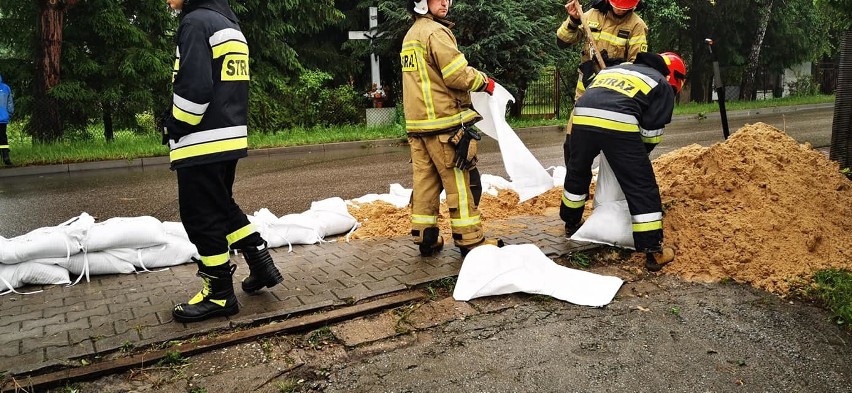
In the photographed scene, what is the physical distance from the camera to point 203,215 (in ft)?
11.6

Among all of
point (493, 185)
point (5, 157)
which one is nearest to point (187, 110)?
point (493, 185)

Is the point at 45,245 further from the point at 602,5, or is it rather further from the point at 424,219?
the point at 602,5

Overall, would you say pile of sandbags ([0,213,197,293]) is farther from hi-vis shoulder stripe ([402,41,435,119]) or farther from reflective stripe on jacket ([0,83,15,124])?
reflective stripe on jacket ([0,83,15,124])

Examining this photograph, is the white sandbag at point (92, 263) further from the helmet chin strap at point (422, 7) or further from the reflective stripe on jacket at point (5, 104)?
the reflective stripe on jacket at point (5, 104)

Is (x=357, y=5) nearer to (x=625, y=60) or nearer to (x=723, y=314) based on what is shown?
(x=625, y=60)

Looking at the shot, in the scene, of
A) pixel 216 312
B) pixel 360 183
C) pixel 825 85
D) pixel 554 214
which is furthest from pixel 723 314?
pixel 825 85

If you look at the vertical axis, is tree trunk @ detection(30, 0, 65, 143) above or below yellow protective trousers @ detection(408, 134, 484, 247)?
above

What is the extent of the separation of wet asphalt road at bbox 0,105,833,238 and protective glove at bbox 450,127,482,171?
2989 millimetres

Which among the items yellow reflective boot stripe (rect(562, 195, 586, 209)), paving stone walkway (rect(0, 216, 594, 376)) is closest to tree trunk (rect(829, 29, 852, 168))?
yellow reflective boot stripe (rect(562, 195, 586, 209))

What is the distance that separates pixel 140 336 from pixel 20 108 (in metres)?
12.4

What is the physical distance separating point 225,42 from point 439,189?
6.14ft

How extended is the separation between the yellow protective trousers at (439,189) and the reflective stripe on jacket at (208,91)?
1359 millimetres

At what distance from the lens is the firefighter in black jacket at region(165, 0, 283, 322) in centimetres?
331

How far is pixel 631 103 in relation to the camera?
4301 mm
